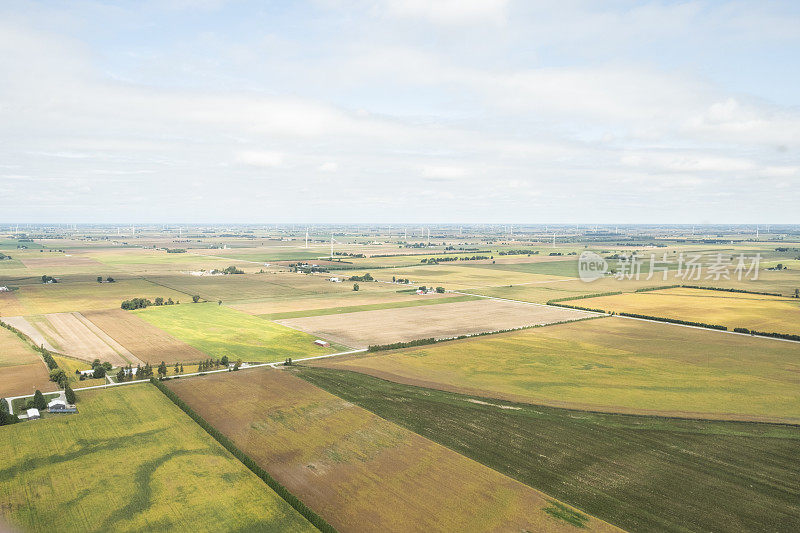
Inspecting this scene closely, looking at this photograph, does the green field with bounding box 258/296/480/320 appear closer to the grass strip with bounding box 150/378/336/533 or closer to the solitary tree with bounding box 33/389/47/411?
the grass strip with bounding box 150/378/336/533

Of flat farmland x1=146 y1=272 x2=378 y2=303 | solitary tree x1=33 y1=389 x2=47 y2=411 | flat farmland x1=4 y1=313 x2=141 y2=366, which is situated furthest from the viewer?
flat farmland x1=146 y1=272 x2=378 y2=303

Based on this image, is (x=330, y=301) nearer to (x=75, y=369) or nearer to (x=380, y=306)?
(x=380, y=306)

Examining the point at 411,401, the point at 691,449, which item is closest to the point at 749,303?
the point at 691,449

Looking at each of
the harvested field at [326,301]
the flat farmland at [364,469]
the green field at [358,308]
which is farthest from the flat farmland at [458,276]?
the flat farmland at [364,469]

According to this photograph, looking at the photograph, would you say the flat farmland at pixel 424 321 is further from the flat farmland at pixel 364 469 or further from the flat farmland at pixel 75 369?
the flat farmland at pixel 75 369

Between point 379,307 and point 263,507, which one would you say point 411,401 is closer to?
point 263,507

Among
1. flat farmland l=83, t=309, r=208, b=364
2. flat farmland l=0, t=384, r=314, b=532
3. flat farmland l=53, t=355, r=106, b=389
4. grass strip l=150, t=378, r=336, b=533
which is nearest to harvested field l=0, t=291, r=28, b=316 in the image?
flat farmland l=83, t=309, r=208, b=364
